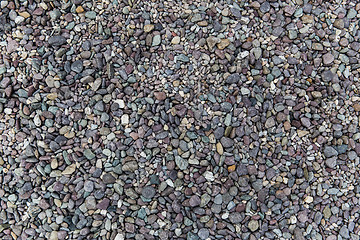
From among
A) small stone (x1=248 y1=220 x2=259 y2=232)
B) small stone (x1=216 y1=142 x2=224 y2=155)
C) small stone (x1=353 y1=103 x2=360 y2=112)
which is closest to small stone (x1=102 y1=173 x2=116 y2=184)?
small stone (x1=216 y1=142 x2=224 y2=155)

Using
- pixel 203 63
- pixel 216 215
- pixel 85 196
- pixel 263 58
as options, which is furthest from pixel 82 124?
pixel 263 58

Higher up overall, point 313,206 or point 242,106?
point 242,106

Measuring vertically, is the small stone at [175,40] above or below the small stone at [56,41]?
below

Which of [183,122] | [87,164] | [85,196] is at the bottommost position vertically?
[85,196]

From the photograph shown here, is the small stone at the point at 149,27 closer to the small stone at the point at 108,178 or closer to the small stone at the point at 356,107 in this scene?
the small stone at the point at 108,178

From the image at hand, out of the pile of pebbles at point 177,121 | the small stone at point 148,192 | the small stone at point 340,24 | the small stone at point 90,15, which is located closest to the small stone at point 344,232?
the pile of pebbles at point 177,121

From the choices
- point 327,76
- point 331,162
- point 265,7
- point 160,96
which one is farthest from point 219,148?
point 265,7

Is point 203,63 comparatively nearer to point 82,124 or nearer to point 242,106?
point 242,106

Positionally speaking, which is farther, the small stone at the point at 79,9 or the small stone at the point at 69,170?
the small stone at the point at 79,9

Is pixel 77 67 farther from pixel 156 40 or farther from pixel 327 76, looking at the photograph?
pixel 327 76
